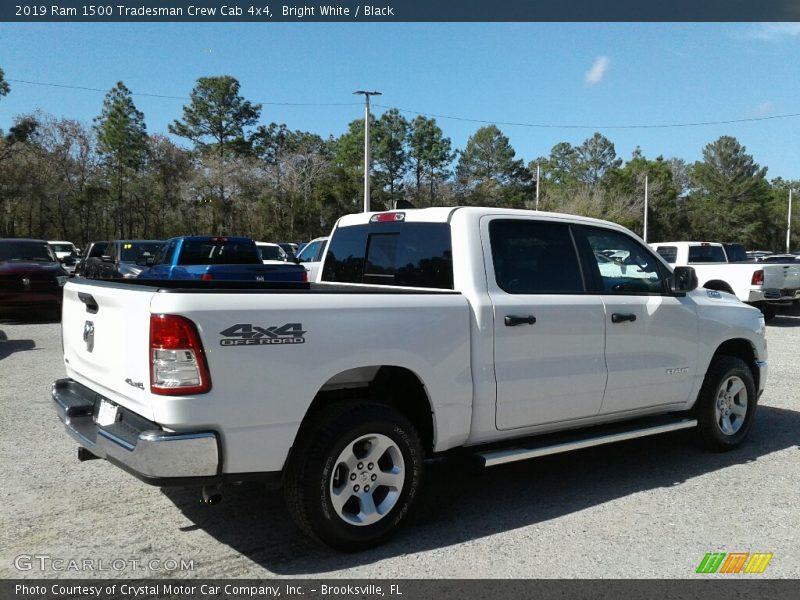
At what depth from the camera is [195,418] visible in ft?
10.9

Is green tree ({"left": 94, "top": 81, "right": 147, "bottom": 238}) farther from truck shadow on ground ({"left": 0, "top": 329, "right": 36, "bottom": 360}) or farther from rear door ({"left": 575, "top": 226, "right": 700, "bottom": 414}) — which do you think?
rear door ({"left": 575, "top": 226, "right": 700, "bottom": 414})

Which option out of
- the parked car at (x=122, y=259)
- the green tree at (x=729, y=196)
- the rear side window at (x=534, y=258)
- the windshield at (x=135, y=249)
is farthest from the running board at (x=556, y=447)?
the green tree at (x=729, y=196)

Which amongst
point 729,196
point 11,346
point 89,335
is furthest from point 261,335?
point 729,196

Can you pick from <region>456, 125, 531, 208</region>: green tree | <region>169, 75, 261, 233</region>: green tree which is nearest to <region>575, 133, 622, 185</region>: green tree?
<region>456, 125, 531, 208</region>: green tree

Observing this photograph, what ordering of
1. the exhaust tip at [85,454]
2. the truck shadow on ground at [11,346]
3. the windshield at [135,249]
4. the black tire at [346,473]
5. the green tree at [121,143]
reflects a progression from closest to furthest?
the black tire at [346,473], the exhaust tip at [85,454], the truck shadow on ground at [11,346], the windshield at [135,249], the green tree at [121,143]

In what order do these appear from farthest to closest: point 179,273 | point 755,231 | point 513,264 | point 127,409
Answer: point 755,231 → point 179,273 → point 513,264 → point 127,409

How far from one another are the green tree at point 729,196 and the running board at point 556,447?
84051 millimetres

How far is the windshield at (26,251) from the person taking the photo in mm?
15469

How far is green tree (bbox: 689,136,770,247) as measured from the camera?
85.3 m

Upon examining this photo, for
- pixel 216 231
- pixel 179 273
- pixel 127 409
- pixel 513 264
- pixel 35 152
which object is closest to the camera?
pixel 127 409

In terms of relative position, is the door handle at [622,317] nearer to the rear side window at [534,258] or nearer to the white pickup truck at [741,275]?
the rear side window at [534,258]

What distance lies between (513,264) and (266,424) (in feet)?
6.65

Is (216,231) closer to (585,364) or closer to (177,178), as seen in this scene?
(177,178)

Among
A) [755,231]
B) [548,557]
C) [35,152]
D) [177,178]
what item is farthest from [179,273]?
[755,231]
